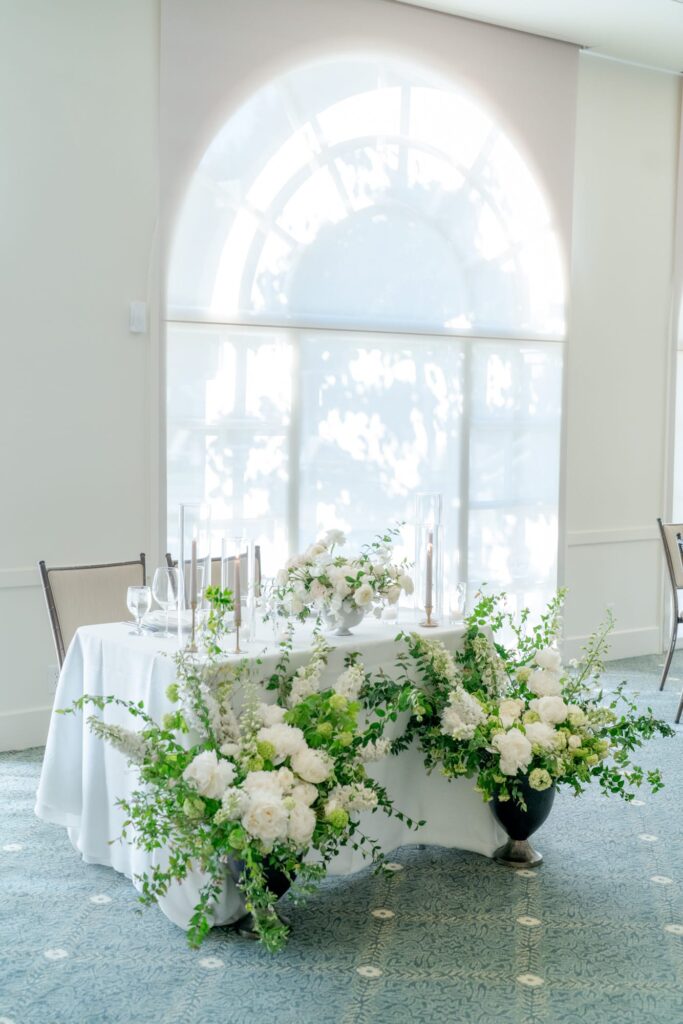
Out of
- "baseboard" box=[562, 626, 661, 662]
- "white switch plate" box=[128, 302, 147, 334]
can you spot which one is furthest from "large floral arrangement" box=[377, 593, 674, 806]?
"baseboard" box=[562, 626, 661, 662]

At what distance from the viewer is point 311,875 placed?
3.22 m

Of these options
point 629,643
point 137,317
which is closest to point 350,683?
point 137,317

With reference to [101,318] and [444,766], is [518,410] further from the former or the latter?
[444,766]

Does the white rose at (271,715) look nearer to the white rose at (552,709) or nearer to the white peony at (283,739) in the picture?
the white peony at (283,739)

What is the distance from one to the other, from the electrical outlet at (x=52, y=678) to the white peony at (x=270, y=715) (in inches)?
93.5

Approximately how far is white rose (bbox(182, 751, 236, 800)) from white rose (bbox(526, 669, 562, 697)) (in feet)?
4.33

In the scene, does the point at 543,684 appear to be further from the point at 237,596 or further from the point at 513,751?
the point at 237,596

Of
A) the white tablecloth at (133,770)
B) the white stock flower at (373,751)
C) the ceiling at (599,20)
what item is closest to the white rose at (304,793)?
the white stock flower at (373,751)

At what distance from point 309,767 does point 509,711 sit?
0.92m

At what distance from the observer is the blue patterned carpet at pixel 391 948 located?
3.06 m

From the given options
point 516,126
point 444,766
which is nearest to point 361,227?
point 516,126

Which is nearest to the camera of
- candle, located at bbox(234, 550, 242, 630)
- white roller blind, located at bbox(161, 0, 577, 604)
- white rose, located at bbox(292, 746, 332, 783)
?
white rose, located at bbox(292, 746, 332, 783)

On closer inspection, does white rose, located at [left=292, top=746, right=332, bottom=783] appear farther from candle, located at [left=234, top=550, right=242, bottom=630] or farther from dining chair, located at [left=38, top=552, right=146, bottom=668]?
dining chair, located at [left=38, top=552, right=146, bottom=668]

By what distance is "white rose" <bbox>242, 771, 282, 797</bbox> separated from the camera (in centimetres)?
316
